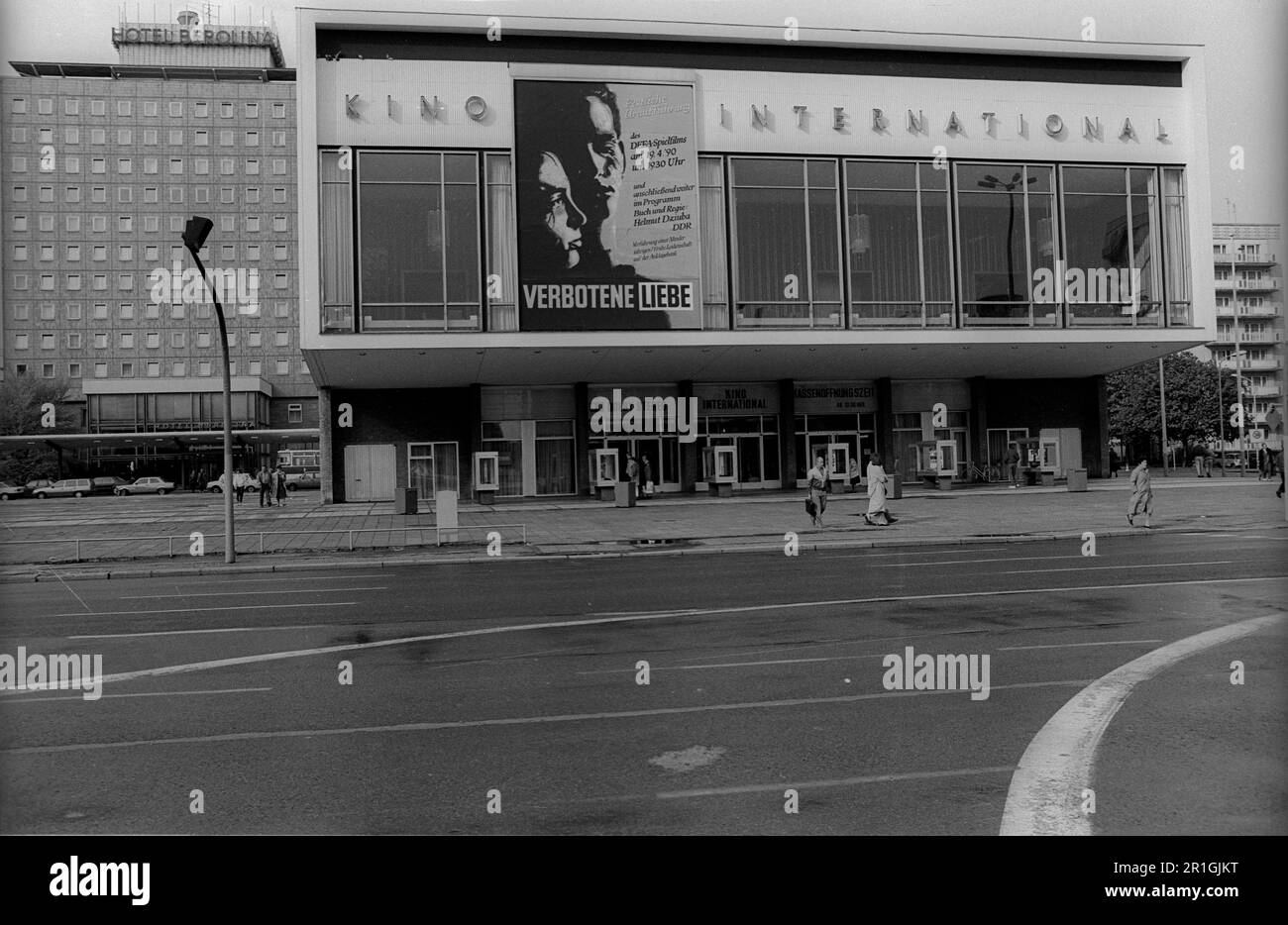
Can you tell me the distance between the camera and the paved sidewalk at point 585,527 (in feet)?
65.1

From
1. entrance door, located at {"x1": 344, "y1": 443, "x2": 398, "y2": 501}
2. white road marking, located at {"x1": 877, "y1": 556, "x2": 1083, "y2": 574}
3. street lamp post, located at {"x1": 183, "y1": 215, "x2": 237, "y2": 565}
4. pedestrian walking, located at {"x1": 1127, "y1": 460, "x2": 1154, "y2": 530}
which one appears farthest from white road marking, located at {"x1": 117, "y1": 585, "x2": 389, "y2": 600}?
entrance door, located at {"x1": 344, "y1": 443, "x2": 398, "y2": 501}

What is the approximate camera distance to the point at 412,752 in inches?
222

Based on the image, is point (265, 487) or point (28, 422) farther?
point (28, 422)

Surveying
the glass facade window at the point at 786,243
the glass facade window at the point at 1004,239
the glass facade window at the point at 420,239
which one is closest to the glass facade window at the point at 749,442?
the glass facade window at the point at 786,243

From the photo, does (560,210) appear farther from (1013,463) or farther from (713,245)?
(1013,463)

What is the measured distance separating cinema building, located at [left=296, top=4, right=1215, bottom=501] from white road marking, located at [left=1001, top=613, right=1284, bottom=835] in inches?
1195

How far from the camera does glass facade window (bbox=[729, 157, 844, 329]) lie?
39.0 meters

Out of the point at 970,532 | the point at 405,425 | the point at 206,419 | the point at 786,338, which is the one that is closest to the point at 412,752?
the point at 970,532

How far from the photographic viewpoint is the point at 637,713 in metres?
6.51

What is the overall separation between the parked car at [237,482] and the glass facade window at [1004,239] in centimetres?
3645

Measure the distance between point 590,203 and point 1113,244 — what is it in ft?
73.1

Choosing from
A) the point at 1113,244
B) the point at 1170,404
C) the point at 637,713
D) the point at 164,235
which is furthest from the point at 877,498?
the point at 164,235
